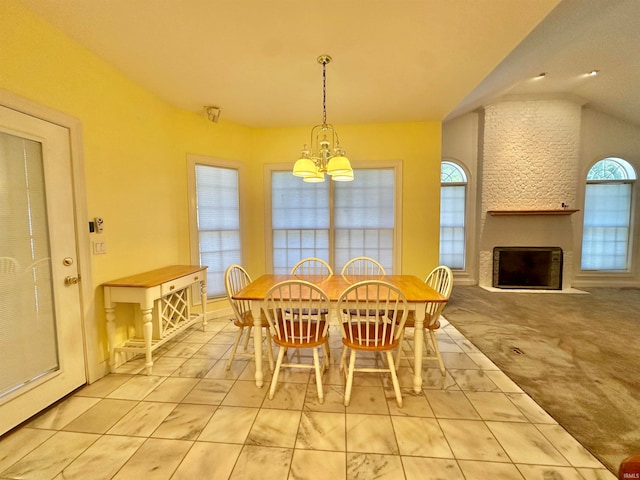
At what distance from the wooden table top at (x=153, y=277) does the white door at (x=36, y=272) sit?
0.30 m

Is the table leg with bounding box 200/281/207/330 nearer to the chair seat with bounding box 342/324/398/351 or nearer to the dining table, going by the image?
the dining table

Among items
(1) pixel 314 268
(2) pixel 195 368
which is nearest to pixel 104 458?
(2) pixel 195 368

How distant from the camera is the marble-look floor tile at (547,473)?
1338 millimetres

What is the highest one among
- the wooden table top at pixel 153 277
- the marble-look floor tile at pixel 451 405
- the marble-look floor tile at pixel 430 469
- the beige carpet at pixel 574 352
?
the wooden table top at pixel 153 277

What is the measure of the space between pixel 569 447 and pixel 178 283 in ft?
10.1

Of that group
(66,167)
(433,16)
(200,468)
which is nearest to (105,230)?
(66,167)

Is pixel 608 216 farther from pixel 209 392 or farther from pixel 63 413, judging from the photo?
pixel 63 413

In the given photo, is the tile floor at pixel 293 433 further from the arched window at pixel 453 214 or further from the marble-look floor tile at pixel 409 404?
the arched window at pixel 453 214

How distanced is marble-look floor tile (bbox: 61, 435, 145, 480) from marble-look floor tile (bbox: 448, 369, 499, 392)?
226cm

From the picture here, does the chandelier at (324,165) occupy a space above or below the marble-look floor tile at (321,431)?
above

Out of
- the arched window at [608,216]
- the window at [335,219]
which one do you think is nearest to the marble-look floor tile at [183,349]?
the window at [335,219]

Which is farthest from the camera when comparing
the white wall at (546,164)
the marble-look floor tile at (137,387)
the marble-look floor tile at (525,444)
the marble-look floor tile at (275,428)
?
the white wall at (546,164)

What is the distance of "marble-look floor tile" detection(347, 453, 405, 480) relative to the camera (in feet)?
4.43

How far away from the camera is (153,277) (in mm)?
2521
